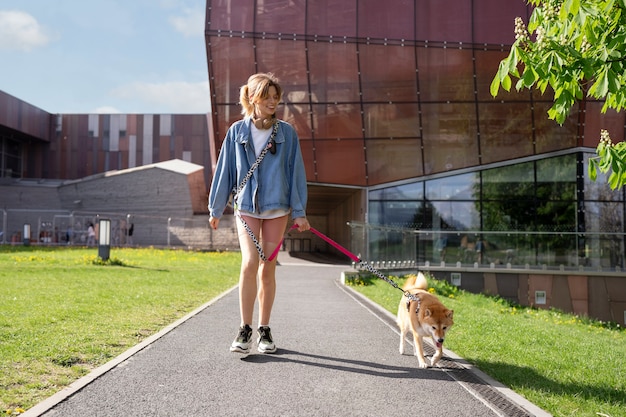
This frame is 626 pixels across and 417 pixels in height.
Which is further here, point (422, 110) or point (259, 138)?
point (422, 110)

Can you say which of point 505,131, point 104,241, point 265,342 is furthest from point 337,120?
point 265,342

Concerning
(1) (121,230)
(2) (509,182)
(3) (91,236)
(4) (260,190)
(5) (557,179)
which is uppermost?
(5) (557,179)

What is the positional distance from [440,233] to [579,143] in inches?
305

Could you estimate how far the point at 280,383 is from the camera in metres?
3.79

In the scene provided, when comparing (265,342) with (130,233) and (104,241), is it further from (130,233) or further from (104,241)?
(130,233)

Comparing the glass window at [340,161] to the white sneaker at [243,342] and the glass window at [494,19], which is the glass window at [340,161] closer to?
the glass window at [494,19]

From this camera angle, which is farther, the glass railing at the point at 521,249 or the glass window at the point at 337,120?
the glass window at the point at 337,120

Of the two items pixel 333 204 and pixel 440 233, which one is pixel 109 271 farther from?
pixel 333 204

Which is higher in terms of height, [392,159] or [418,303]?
[392,159]

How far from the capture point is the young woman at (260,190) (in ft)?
15.0

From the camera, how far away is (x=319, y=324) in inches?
263

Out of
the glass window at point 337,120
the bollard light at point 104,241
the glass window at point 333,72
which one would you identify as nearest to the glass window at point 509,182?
the glass window at point 337,120

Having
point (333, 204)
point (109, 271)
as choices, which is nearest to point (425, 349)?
point (109, 271)

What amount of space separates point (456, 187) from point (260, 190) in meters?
19.5
